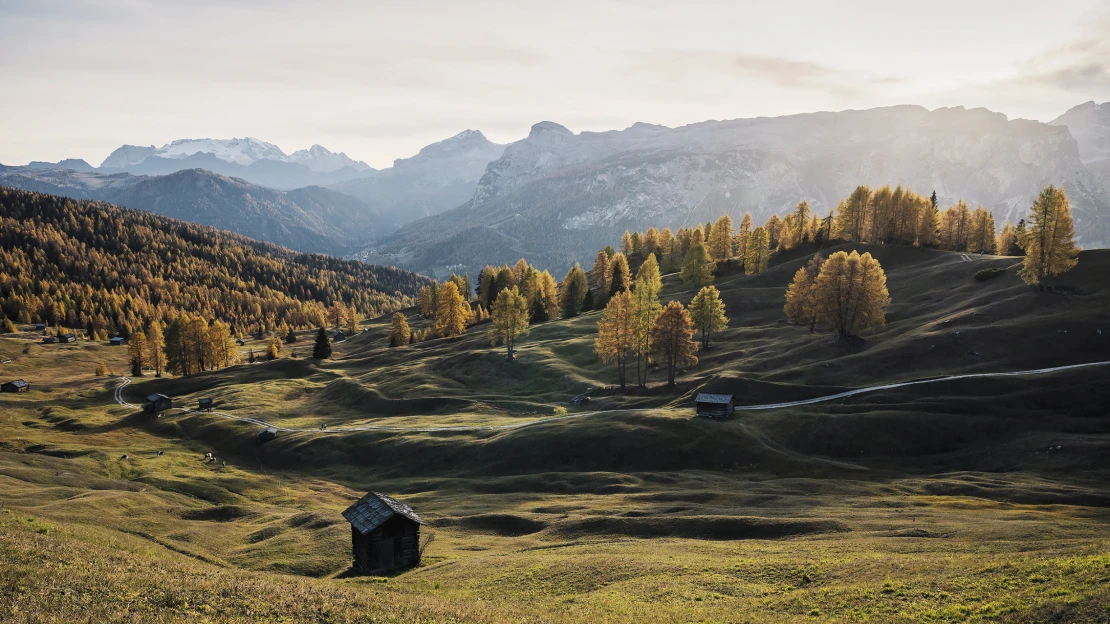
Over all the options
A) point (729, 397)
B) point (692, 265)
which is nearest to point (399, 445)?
point (729, 397)

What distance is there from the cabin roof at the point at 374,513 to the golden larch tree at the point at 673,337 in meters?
59.9

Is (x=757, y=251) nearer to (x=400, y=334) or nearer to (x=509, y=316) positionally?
(x=509, y=316)

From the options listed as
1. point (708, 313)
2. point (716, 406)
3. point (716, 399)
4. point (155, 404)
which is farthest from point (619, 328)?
point (155, 404)

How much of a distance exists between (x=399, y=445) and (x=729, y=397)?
45.4 meters

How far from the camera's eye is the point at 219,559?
47.7 meters

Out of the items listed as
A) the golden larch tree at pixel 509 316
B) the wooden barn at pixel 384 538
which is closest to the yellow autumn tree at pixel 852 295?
the golden larch tree at pixel 509 316

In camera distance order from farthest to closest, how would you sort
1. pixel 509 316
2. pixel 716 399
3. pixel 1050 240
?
pixel 509 316 → pixel 1050 240 → pixel 716 399

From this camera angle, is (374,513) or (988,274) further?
(988,274)

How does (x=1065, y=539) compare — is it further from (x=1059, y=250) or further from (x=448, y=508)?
(x=1059, y=250)

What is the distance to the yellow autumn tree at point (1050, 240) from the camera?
99.4m

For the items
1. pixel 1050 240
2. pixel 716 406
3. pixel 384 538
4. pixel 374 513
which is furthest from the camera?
pixel 1050 240

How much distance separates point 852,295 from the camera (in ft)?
340

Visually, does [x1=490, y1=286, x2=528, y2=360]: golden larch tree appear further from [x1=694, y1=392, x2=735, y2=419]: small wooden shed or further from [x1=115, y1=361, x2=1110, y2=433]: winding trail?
[x1=694, y1=392, x2=735, y2=419]: small wooden shed

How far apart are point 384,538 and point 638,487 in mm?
29135
